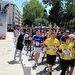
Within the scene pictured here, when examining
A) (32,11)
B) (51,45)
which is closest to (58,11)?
(32,11)

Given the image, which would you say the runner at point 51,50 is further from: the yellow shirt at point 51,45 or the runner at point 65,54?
the runner at point 65,54

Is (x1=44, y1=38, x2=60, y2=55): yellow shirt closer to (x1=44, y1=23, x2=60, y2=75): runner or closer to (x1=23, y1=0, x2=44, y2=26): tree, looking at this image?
(x1=44, y1=23, x2=60, y2=75): runner

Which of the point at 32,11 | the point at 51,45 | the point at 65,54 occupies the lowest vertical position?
the point at 65,54

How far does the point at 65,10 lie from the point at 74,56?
57745mm

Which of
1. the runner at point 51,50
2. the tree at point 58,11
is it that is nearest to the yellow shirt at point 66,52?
the runner at point 51,50

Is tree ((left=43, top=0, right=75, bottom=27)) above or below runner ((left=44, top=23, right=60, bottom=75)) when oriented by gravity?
above

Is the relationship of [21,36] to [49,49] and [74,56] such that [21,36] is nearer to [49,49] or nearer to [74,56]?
[49,49]

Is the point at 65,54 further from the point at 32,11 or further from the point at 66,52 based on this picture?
the point at 32,11

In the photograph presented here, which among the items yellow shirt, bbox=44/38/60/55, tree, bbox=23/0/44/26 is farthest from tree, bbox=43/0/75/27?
yellow shirt, bbox=44/38/60/55

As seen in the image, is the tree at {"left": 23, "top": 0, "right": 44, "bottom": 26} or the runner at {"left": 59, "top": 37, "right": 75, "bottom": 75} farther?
the tree at {"left": 23, "top": 0, "right": 44, "bottom": 26}

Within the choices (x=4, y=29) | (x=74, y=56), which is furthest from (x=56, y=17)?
(x=74, y=56)

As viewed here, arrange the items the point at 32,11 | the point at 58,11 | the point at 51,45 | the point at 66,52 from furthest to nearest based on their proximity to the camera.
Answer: the point at 32,11, the point at 58,11, the point at 51,45, the point at 66,52

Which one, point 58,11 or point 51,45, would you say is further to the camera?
point 58,11

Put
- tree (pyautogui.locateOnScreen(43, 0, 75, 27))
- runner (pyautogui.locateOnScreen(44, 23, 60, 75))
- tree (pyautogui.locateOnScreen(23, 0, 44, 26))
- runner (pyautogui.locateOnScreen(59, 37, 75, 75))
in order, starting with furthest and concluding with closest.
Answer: tree (pyautogui.locateOnScreen(23, 0, 44, 26)) < tree (pyautogui.locateOnScreen(43, 0, 75, 27)) < runner (pyautogui.locateOnScreen(44, 23, 60, 75)) < runner (pyautogui.locateOnScreen(59, 37, 75, 75))
